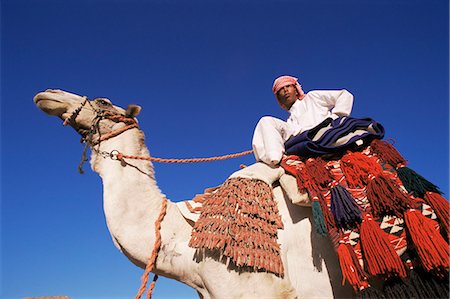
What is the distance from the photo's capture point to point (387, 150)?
259 cm

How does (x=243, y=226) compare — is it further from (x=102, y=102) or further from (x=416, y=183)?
(x=102, y=102)

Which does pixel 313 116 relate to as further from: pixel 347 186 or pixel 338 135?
pixel 347 186

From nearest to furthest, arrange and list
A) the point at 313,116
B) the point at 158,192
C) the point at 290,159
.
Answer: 1. the point at 290,159
2. the point at 158,192
3. the point at 313,116

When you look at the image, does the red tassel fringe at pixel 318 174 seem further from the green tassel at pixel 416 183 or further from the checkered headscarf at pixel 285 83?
the checkered headscarf at pixel 285 83

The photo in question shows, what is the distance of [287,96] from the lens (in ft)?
12.1

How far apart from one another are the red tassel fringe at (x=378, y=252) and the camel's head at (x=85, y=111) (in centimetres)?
245

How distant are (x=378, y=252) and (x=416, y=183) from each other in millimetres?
571

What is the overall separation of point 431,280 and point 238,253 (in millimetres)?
1216

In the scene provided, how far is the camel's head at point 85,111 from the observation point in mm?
3436

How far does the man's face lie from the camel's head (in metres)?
1.54

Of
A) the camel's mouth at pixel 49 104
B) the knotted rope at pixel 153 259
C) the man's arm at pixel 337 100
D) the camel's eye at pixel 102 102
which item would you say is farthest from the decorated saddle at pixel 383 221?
the camel's mouth at pixel 49 104

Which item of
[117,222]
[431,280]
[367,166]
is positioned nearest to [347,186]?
[367,166]

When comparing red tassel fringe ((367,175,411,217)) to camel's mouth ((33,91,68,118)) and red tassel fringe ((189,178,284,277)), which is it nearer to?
red tassel fringe ((189,178,284,277))

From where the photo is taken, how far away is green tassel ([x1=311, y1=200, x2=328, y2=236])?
7.49 feet
